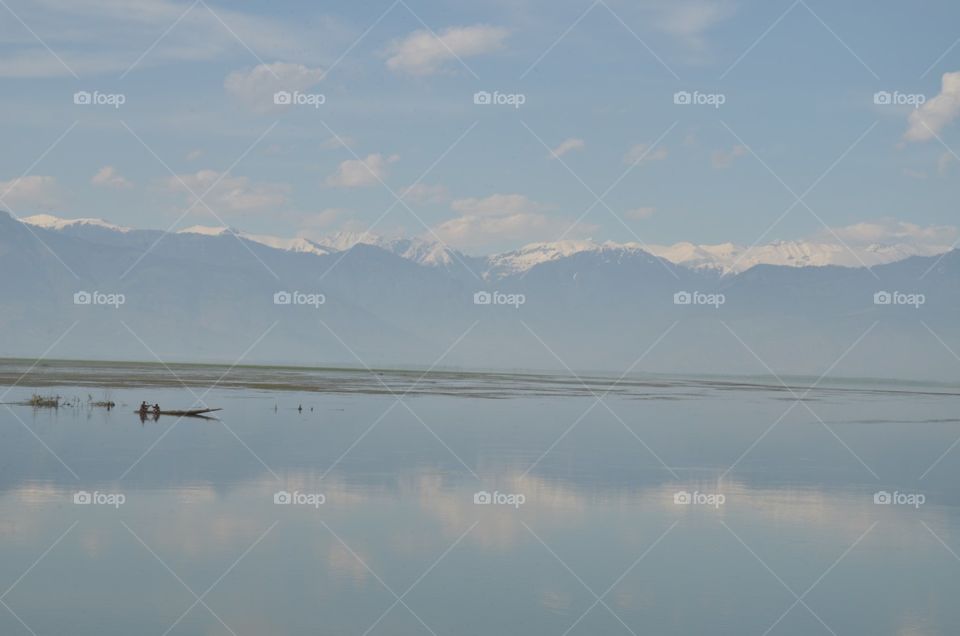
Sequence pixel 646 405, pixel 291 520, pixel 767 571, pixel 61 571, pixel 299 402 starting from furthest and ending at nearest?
1. pixel 646 405
2. pixel 299 402
3. pixel 291 520
4. pixel 767 571
5. pixel 61 571

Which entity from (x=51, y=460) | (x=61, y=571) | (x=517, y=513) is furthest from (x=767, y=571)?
(x=51, y=460)

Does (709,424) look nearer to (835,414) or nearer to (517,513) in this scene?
(835,414)

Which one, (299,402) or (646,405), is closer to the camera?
(299,402)

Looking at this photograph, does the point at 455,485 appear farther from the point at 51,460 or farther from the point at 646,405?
the point at 646,405

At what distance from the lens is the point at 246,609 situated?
922 inches

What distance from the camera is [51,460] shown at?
43.2m

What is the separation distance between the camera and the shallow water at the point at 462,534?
77.8 ft

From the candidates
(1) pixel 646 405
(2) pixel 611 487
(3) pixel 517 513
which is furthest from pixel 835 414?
(3) pixel 517 513

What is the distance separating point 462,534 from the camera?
3141 cm

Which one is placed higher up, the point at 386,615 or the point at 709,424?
the point at 709,424

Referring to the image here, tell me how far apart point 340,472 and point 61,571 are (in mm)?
16563

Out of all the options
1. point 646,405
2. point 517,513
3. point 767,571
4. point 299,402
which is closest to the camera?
point 767,571

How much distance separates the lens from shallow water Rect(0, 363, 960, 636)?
23.7 meters

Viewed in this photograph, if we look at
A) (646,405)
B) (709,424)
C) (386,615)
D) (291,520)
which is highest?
(646,405)
